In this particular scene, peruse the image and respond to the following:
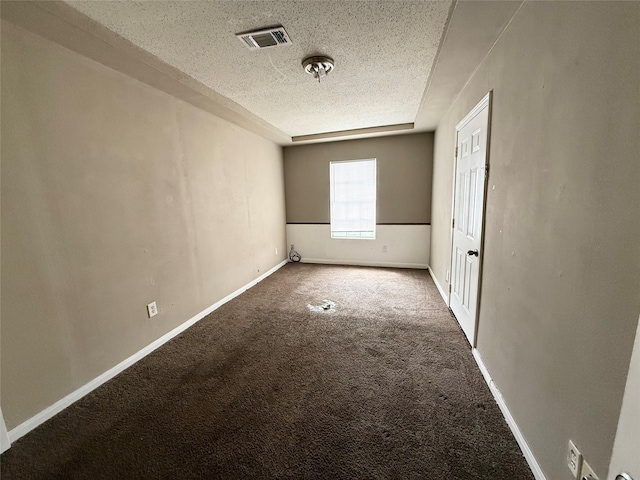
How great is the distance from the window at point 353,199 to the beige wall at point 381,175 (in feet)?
0.41

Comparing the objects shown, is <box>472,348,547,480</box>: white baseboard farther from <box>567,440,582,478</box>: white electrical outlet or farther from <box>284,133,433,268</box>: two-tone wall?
<box>284,133,433,268</box>: two-tone wall

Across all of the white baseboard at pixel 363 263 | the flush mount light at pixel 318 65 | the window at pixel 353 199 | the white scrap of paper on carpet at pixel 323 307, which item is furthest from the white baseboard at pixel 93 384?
the window at pixel 353 199

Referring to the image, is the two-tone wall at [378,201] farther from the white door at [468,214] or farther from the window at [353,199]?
the white door at [468,214]

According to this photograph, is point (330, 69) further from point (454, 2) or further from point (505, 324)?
point (505, 324)

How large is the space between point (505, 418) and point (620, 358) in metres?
1.01

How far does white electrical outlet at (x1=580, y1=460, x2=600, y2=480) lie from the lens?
0.85m

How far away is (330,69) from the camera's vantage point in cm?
208

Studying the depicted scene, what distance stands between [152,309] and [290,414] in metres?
1.55

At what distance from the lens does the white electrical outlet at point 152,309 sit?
2230mm

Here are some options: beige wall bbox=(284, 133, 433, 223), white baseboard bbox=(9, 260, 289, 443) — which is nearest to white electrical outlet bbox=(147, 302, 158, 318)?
white baseboard bbox=(9, 260, 289, 443)

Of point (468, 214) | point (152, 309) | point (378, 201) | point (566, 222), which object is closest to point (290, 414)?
point (152, 309)

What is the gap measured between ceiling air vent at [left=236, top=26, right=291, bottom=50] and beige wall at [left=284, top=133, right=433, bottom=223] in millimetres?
2958

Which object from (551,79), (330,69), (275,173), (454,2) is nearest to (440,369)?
(551,79)

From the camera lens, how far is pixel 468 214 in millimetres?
2273
